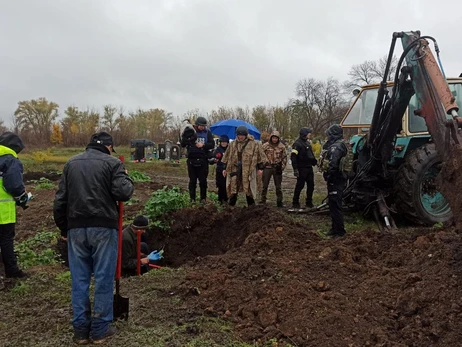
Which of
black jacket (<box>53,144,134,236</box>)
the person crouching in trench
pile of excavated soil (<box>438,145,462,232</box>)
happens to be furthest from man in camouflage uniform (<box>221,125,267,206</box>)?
black jacket (<box>53,144,134,236</box>)

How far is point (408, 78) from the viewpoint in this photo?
240 inches

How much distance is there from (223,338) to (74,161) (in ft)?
6.36

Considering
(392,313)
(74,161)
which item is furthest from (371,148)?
(74,161)

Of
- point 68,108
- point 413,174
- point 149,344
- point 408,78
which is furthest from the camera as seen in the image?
point 68,108

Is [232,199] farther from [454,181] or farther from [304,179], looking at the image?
[454,181]

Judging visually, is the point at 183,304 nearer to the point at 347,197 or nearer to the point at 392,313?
the point at 392,313

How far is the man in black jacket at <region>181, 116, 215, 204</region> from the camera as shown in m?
8.70

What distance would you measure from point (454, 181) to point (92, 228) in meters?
3.45

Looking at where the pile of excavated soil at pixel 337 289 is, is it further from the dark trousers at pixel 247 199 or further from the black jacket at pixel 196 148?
the black jacket at pixel 196 148

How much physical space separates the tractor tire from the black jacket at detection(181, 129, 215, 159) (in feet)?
12.0

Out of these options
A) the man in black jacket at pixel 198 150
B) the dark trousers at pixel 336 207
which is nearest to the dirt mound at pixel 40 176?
the man in black jacket at pixel 198 150

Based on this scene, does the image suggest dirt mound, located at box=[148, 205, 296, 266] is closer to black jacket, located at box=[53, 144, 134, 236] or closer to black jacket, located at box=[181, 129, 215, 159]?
black jacket, located at box=[181, 129, 215, 159]

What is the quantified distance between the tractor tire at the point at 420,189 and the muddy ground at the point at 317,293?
2.60ft

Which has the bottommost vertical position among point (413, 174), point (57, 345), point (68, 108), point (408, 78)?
point (57, 345)
